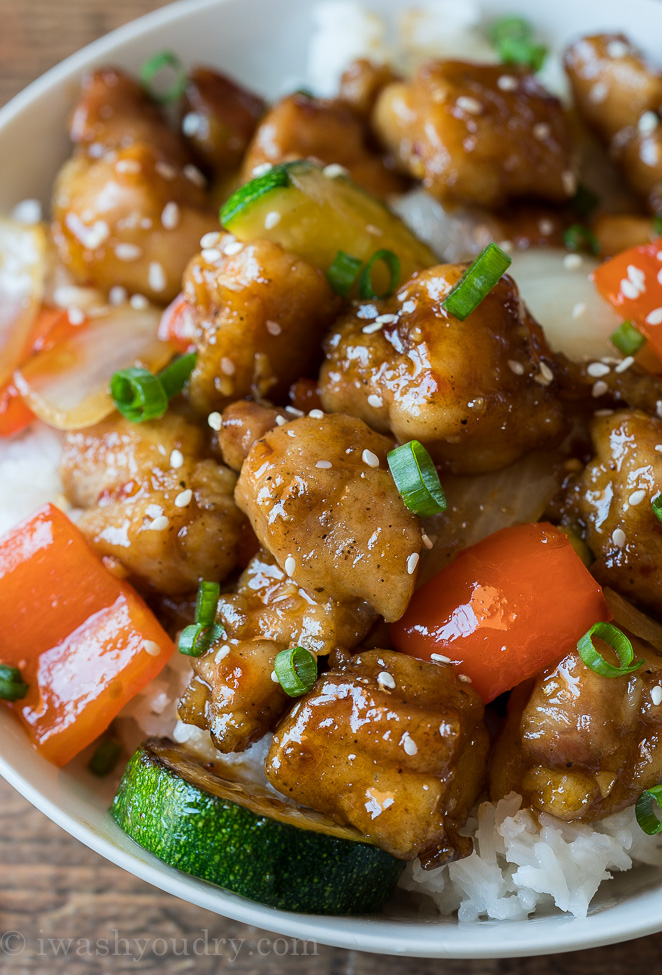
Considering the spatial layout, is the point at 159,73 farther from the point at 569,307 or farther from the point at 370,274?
the point at 569,307

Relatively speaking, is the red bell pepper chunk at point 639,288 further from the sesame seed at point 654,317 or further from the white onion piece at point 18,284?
the white onion piece at point 18,284

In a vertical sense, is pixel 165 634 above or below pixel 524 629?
above

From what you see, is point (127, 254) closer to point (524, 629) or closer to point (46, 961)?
point (524, 629)

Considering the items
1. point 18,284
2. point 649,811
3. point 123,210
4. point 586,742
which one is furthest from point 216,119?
point 649,811

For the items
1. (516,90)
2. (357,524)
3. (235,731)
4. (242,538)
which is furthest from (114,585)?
(516,90)

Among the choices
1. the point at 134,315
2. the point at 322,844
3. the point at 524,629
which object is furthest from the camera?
the point at 134,315

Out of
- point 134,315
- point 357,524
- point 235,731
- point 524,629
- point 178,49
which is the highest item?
point 178,49
